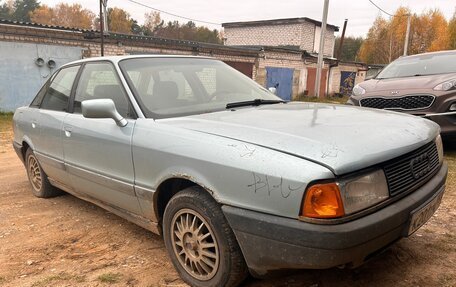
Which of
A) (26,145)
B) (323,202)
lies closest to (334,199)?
→ (323,202)

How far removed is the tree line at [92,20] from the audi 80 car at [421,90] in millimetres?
50509

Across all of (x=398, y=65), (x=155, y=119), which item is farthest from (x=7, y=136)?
(x=398, y=65)

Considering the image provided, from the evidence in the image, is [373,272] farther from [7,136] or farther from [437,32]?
[437,32]

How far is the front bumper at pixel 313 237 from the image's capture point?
6.04 feet

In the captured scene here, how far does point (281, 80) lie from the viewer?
72.7 feet

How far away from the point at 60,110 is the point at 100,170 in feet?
3.59

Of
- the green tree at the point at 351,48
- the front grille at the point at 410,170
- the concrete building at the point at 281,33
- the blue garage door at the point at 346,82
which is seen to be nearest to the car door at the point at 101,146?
the front grille at the point at 410,170

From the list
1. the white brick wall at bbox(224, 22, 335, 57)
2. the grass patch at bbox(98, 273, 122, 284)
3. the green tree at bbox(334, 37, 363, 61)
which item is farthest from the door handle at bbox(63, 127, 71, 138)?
the green tree at bbox(334, 37, 363, 61)

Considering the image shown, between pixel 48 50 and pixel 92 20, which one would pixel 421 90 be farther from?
pixel 92 20

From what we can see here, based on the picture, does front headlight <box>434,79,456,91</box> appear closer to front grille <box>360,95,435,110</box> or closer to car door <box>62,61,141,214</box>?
front grille <box>360,95,435,110</box>

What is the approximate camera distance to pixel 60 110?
3779 millimetres

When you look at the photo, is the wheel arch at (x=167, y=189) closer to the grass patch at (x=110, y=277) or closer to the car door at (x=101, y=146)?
the car door at (x=101, y=146)

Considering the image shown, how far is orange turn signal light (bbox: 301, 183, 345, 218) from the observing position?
185 centimetres

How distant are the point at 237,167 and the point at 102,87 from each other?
1.82 m
